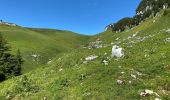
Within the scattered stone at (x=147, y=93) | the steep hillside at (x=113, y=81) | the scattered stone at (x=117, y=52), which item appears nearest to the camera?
the scattered stone at (x=147, y=93)

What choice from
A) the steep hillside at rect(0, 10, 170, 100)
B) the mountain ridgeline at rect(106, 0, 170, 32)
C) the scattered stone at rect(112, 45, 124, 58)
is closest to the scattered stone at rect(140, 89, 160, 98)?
the steep hillside at rect(0, 10, 170, 100)

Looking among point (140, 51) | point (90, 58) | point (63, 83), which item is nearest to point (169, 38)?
point (140, 51)

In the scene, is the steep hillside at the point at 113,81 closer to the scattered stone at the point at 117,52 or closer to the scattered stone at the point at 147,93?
the scattered stone at the point at 147,93

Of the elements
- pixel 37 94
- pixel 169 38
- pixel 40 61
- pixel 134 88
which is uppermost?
pixel 169 38

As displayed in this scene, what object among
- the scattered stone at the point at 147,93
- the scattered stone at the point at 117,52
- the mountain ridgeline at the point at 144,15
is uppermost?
the mountain ridgeline at the point at 144,15

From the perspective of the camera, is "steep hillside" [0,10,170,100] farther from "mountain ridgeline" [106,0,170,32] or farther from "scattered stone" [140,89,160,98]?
"mountain ridgeline" [106,0,170,32]

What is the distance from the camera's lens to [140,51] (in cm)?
3462

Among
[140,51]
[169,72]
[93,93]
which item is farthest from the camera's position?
[140,51]

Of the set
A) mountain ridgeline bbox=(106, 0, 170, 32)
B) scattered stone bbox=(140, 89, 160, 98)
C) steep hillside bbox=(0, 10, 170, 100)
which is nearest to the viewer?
scattered stone bbox=(140, 89, 160, 98)

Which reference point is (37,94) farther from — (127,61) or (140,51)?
(140,51)

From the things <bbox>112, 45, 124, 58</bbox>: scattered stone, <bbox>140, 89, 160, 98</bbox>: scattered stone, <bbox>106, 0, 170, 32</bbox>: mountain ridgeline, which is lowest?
<bbox>140, 89, 160, 98</bbox>: scattered stone

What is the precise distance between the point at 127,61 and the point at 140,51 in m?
3.92

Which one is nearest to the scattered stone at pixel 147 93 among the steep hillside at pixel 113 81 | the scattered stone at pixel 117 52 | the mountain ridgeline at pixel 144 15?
the steep hillside at pixel 113 81

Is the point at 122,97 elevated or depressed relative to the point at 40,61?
elevated
